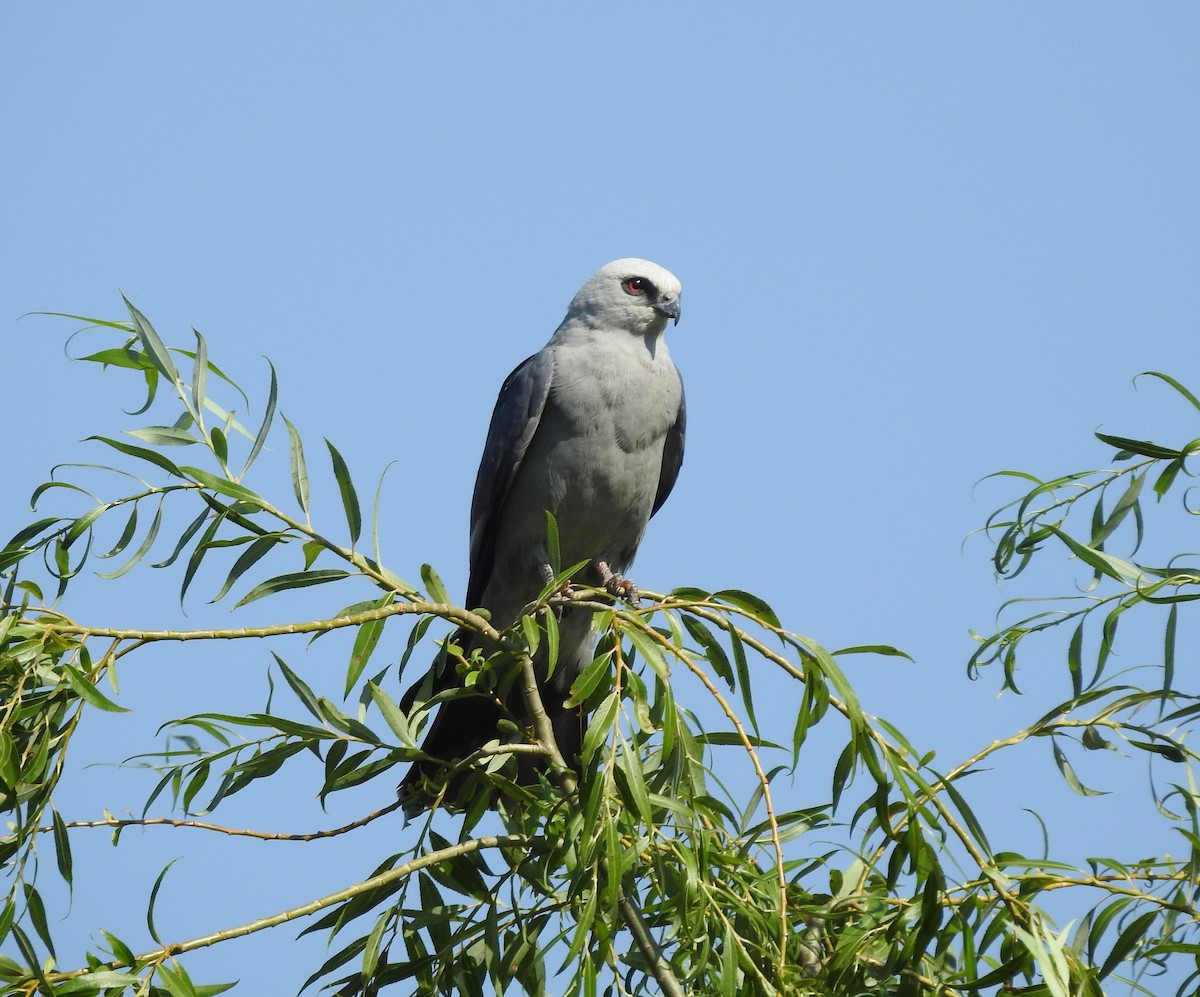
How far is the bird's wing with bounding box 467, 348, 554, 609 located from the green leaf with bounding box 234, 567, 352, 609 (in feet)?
7.98

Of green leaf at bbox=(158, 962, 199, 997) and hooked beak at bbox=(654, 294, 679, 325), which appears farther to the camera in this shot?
hooked beak at bbox=(654, 294, 679, 325)

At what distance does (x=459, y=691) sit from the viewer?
2775 mm

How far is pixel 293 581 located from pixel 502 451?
8.25 feet

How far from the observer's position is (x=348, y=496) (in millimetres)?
2652

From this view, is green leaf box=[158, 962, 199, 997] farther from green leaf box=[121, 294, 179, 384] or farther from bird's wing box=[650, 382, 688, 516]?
bird's wing box=[650, 382, 688, 516]

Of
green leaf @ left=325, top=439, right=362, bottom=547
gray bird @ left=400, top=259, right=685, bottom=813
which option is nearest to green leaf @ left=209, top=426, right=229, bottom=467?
green leaf @ left=325, top=439, right=362, bottom=547

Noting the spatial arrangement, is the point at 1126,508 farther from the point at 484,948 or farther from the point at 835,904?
the point at 484,948

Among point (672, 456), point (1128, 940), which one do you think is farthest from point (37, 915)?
point (672, 456)

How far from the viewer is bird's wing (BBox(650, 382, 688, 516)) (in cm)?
538

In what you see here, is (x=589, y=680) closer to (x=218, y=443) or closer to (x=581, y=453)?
(x=218, y=443)

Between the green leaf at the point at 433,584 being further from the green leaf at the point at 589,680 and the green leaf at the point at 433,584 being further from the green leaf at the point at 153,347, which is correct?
the green leaf at the point at 153,347

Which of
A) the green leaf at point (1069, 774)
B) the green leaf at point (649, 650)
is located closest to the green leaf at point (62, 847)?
the green leaf at point (649, 650)

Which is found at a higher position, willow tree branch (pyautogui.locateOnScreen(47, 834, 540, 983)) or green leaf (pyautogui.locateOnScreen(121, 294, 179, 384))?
green leaf (pyautogui.locateOnScreen(121, 294, 179, 384))

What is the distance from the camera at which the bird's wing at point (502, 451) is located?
5.04 meters
